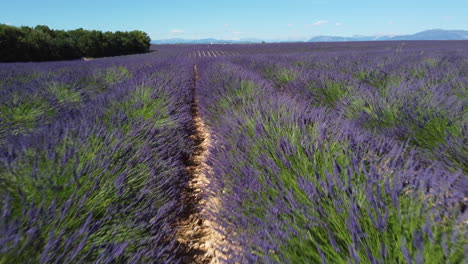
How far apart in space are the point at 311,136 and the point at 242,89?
2.27m

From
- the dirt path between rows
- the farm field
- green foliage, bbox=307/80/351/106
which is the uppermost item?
the farm field

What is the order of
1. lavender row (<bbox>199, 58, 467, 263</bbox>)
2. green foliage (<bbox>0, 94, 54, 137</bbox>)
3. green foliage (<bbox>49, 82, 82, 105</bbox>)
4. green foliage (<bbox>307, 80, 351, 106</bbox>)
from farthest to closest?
green foliage (<bbox>307, 80, 351, 106</bbox>) → green foliage (<bbox>49, 82, 82, 105</bbox>) → green foliage (<bbox>0, 94, 54, 137</bbox>) → lavender row (<bbox>199, 58, 467, 263</bbox>)

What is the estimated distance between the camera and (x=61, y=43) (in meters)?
21.2

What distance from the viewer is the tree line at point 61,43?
17.3 metres

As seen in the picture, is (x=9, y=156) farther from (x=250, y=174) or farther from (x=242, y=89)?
(x=242, y=89)

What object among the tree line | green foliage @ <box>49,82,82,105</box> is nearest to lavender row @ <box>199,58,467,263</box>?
green foliage @ <box>49,82,82,105</box>

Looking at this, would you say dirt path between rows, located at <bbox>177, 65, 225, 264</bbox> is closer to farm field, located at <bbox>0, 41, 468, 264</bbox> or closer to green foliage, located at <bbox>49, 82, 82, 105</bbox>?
farm field, located at <bbox>0, 41, 468, 264</bbox>

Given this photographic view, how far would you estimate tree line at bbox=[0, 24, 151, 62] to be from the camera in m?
17.3

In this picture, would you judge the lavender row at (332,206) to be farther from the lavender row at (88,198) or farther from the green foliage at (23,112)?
the green foliage at (23,112)

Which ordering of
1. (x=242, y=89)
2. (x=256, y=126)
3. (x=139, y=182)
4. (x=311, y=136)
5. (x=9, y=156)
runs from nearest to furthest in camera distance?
(x=9, y=156) < (x=139, y=182) < (x=311, y=136) < (x=256, y=126) < (x=242, y=89)

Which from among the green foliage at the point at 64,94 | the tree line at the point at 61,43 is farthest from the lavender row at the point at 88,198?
the tree line at the point at 61,43

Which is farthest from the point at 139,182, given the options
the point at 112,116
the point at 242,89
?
the point at 242,89

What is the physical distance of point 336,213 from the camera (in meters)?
1.02

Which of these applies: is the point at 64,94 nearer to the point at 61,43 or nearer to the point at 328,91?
the point at 328,91
